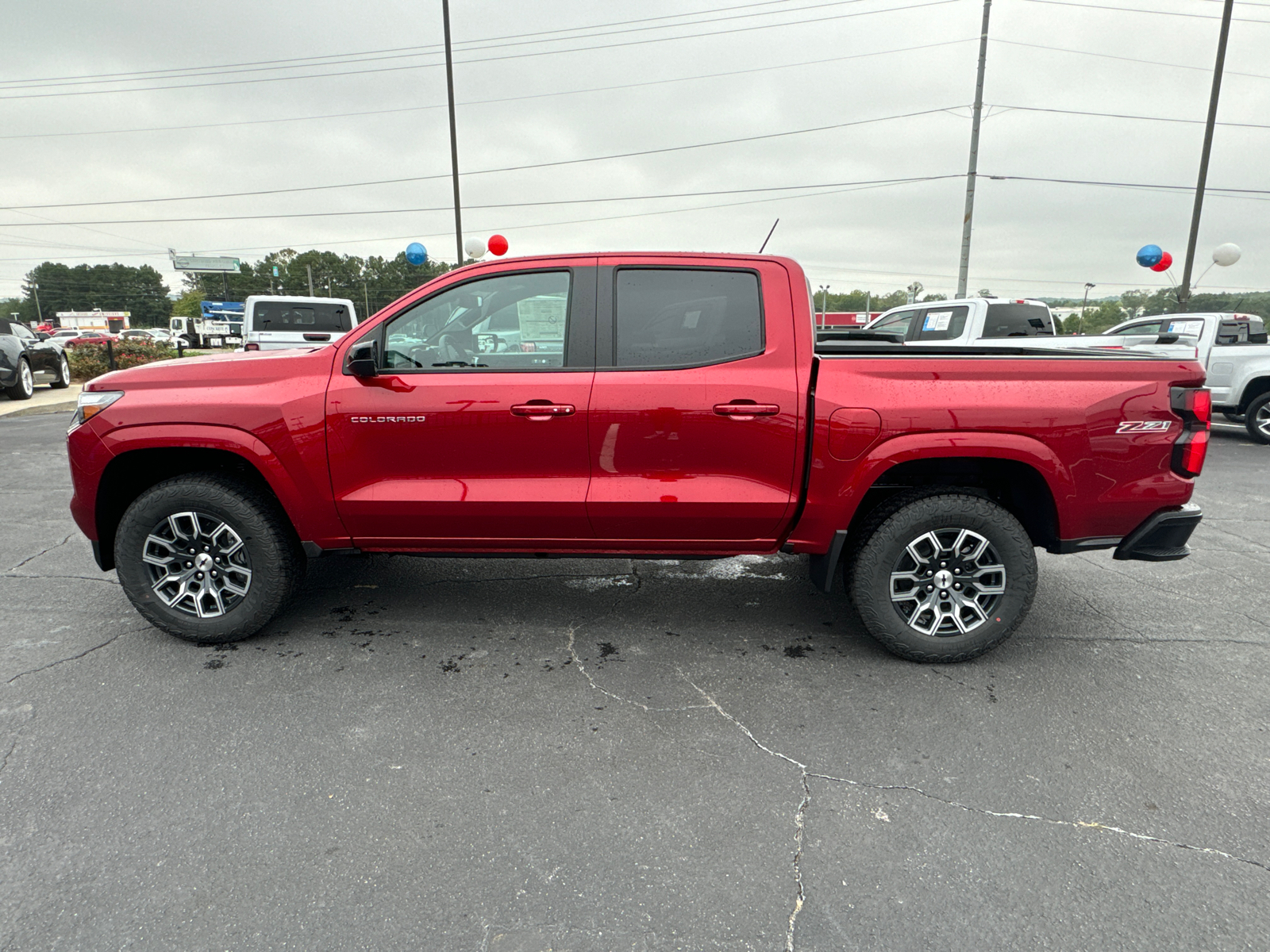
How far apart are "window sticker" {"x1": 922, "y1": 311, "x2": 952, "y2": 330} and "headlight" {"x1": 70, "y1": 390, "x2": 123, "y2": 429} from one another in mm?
9911

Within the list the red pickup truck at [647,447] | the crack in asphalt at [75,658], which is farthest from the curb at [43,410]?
the red pickup truck at [647,447]

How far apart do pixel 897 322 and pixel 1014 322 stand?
69.0 inches

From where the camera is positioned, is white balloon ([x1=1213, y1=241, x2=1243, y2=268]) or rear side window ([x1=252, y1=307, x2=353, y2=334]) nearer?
rear side window ([x1=252, y1=307, x2=353, y2=334])

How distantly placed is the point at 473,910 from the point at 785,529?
206 centimetres

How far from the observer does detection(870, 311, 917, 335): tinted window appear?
11023 mm

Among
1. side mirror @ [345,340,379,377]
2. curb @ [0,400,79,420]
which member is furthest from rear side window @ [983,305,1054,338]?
curb @ [0,400,79,420]

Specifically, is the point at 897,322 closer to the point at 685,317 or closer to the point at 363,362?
the point at 685,317

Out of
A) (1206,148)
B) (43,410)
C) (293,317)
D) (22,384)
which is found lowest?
(43,410)

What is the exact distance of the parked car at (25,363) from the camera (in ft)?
43.2

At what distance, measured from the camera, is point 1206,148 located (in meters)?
17.9

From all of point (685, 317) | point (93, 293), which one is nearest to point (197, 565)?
point (685, 317)

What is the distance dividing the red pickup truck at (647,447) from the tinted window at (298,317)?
10002 mm

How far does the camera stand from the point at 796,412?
320cm

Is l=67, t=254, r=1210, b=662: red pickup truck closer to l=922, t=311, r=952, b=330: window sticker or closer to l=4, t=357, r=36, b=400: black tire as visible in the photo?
l=922, t=311, r=952, b=330: window sticker
